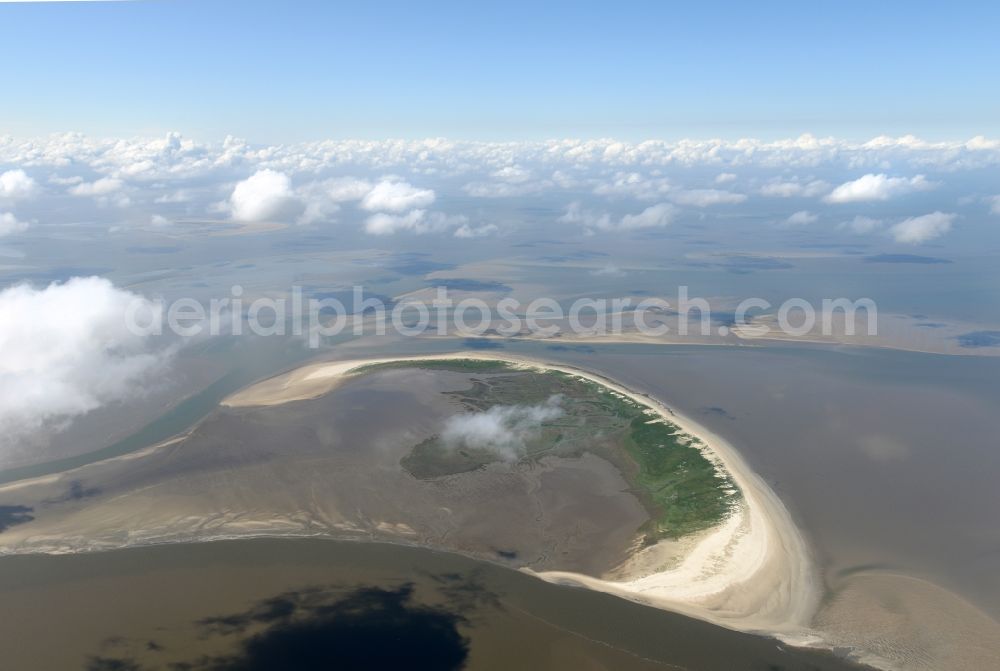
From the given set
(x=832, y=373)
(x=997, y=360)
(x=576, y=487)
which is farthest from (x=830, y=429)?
(x=997, y=360)

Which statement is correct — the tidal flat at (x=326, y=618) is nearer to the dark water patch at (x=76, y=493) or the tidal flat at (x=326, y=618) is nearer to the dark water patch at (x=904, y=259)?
the dark water patch at (x=76, y=493)

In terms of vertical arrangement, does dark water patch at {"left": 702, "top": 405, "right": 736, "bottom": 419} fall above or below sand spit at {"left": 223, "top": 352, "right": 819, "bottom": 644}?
above

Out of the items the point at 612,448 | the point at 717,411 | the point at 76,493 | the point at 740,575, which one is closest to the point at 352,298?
the point at 76,493

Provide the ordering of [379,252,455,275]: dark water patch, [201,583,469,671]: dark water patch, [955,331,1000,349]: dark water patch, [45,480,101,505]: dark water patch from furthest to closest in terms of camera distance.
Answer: [379,252,455,275]: dark water patch
[955,331,1000,349]: dark water patch
[45,480,101,505]: dark water patch
[201,583,469,671]: dark water patch

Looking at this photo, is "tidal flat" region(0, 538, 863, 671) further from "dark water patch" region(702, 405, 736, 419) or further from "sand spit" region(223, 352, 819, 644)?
"dark water patch" region(702, 405, 736, 419)

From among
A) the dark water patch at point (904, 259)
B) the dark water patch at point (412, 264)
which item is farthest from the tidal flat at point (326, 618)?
the dark water patch at point (904, 259)

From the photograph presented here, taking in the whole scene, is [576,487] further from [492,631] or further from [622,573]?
[492,631]

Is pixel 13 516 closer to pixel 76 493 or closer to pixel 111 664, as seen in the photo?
pixel 76 493

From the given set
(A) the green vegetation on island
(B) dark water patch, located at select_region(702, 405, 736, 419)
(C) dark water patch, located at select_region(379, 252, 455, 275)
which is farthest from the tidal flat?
(C) dark water patch, located at select_region(379, 252, 455, 275)
